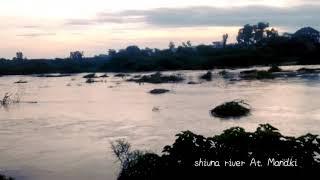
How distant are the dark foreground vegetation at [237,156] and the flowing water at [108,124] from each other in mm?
7817

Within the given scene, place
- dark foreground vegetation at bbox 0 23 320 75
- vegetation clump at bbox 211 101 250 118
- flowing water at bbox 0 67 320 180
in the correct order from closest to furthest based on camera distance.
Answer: flowing water at bbox 0 67 320 180
vegetation clump at bbox 211 101 250 118
dark foreground vegetation at bbox 0 23 320 75

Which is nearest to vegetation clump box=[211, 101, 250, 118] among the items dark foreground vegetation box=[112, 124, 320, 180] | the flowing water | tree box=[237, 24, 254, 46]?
the flowing water

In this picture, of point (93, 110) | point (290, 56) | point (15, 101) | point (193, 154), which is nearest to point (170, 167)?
point (193, 154)

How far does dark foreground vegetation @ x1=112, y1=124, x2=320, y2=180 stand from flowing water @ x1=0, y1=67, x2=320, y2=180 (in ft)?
25.6

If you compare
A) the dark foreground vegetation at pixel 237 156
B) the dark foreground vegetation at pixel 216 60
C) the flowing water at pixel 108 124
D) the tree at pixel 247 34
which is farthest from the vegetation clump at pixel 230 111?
the tree at pixel 247 34

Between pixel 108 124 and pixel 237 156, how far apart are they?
907 inches

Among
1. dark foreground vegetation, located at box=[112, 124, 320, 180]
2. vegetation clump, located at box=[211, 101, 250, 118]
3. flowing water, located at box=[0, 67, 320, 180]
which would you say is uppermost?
dark foreground vegetation, located at box=[112, 124, 320, 180]

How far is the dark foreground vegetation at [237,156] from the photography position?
11.3 meters

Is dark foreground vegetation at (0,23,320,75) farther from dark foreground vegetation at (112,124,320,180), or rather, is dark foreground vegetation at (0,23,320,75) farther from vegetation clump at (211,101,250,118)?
dark foreground vegetation at (112,124,320,180)

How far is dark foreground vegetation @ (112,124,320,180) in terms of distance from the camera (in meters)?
11.3

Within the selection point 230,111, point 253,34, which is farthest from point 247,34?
point 230,111

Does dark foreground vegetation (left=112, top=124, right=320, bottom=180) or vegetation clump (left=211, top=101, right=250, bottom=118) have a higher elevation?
dark foreground vegetation (left=112, top=124, right=320, bottom=180)

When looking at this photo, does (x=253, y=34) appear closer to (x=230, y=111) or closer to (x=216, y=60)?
(x=216, y=60)

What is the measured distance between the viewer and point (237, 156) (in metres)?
11.6
